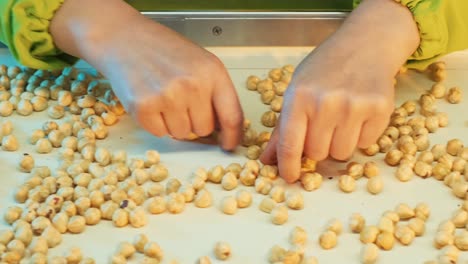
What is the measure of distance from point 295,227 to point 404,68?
39cm

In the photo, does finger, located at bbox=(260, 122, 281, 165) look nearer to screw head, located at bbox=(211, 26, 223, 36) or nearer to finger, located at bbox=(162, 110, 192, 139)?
finger, located at bbox=(162, 110, 192, 139)

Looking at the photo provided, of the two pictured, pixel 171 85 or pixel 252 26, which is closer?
pixel 171 85

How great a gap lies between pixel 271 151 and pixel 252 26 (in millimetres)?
332

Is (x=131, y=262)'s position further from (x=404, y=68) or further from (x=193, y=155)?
(x=404, y=68)

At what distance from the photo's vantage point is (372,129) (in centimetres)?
108

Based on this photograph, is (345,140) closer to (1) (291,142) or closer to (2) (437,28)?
(1) (291,142)

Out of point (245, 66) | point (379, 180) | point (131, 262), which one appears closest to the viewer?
point (131, 262)

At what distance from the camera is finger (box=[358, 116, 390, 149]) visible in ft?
3.50

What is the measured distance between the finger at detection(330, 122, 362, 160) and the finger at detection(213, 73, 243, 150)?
138 millimetres

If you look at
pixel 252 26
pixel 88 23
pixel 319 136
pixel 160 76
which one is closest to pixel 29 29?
pixel 88 23

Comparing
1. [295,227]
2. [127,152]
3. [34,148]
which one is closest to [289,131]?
[295,227]

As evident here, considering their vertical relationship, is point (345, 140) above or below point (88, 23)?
below

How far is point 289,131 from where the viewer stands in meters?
1.05

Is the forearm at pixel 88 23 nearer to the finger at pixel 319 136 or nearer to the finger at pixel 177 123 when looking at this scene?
the finger at pixel 177 123
